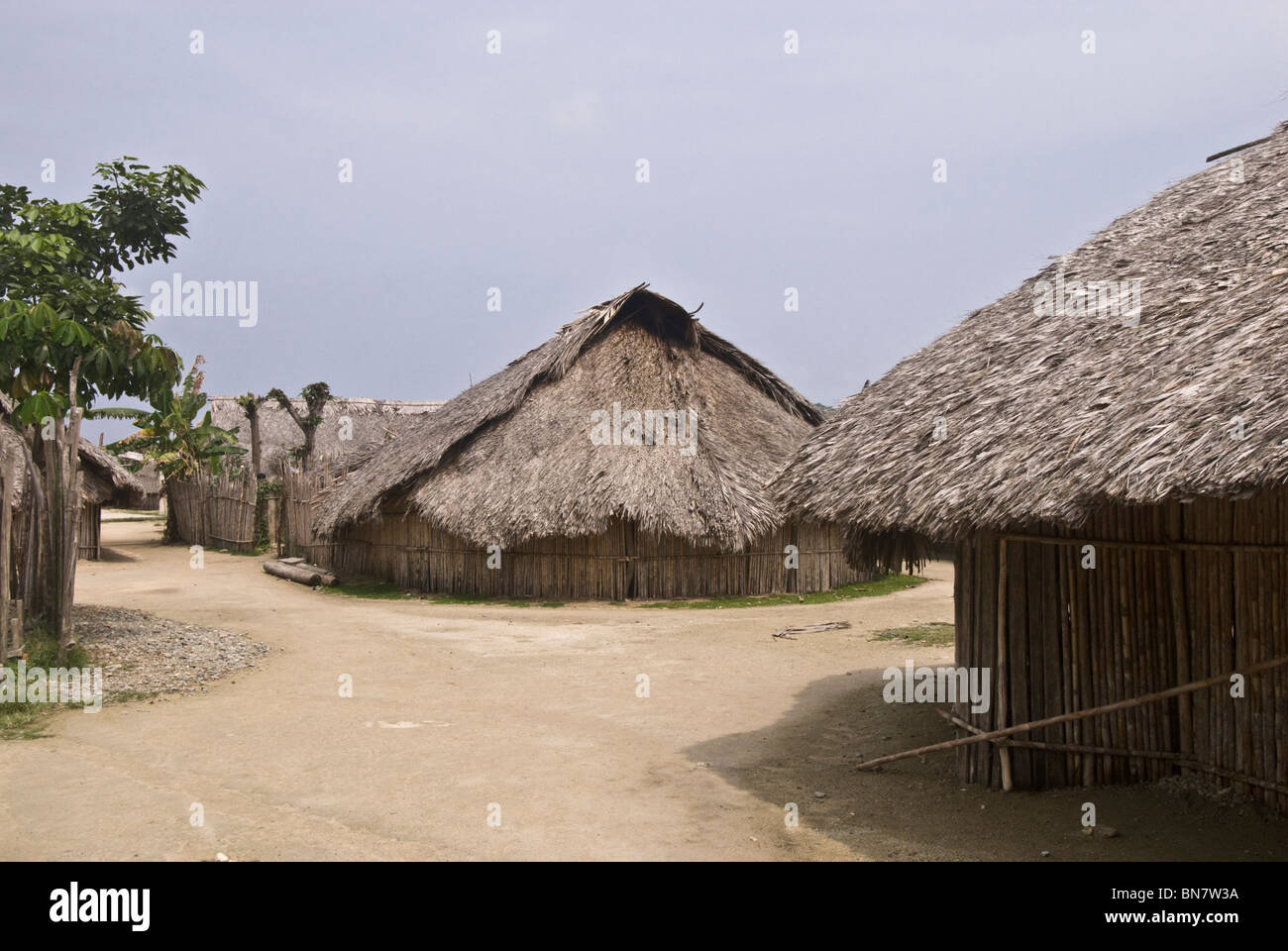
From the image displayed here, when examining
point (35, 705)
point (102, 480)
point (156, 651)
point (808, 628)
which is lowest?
point (808, 628)

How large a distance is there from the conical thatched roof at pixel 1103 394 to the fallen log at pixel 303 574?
13.5 m

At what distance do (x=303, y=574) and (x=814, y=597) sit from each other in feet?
33.8

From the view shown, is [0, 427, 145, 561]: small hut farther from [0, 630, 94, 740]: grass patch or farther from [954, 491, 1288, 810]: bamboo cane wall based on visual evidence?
[954, 491, 1288, 810]: bamboo cane wall

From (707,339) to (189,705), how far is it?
14.5 metres

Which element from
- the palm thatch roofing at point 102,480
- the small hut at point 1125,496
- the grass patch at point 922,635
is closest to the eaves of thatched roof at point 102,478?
the palm thatch roofing at point 102,480

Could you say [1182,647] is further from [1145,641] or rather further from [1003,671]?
[1003,671]

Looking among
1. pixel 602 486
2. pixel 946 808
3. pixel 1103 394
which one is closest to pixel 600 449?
pixel 602 486

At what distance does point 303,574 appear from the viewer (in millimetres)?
19797

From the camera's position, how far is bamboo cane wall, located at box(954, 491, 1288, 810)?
557 centimetres

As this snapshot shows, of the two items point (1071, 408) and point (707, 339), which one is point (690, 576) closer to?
point (707, 339)

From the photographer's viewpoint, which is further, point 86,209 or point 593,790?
point 86,209

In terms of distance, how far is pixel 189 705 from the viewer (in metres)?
9.36

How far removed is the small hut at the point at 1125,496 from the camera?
5.30m

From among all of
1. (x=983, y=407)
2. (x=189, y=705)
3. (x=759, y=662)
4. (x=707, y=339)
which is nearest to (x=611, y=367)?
(x=707, y=339)
